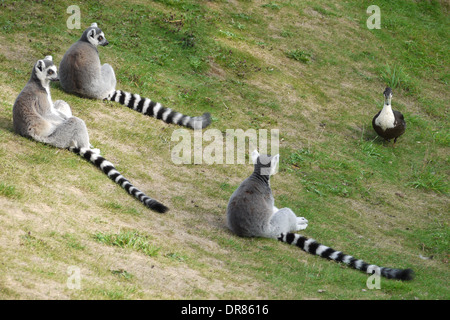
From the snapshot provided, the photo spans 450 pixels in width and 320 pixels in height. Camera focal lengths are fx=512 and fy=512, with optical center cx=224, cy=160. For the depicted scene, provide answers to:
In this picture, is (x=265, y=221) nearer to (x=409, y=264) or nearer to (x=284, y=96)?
(x=409, y=264)

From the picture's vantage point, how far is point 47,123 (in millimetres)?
9289

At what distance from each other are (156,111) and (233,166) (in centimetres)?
234

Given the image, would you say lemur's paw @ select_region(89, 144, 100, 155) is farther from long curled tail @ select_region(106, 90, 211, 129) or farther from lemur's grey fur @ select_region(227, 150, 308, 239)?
lemur's grey fur @ select_region(227, 150, 308, 239)

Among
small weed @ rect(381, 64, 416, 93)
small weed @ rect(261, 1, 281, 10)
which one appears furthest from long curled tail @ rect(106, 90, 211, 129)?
small weed @ rect(261, 1, 281, 10)

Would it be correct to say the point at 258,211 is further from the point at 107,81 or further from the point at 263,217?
the point at 107,81

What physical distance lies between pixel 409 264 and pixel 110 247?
5.06m

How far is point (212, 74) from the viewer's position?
1491 centimetres

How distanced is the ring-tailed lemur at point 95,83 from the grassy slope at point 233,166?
11.8 inches

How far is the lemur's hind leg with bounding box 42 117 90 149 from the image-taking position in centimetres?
929

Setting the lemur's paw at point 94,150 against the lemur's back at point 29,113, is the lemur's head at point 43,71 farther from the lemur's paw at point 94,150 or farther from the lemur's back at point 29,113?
the lemur's paw at point 94,150

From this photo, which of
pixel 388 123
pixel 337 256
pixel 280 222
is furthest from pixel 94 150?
pixel 388 123

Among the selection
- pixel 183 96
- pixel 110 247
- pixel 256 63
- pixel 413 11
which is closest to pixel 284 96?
pixel 256 63

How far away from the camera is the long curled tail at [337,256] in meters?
7.42

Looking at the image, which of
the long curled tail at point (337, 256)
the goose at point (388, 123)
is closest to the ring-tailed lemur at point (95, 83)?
the long curled tail at point (337, 256)
